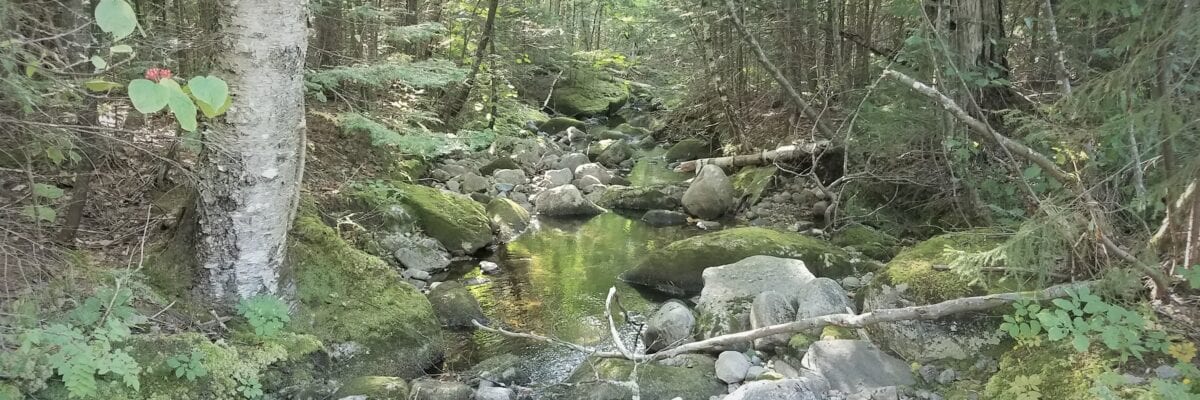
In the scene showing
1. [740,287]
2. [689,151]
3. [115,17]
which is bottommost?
[689,151]

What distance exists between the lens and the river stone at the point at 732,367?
454cm

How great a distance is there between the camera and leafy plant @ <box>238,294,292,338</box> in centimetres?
404

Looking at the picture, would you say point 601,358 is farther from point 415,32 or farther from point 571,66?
point 571,66

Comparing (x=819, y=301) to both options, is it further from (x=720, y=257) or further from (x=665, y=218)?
(x=665, y=218)

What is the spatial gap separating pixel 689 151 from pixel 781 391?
10935mm

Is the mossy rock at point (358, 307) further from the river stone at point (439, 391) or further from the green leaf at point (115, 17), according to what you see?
the green leaf at point (115, 17)

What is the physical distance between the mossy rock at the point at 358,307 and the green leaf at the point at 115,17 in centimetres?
333

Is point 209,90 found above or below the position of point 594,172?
above

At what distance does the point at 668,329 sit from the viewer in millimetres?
5355

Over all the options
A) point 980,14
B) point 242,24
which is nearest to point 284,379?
point 242,24

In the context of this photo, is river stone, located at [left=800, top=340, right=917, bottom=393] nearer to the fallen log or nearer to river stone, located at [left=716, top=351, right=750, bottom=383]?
river stone, located at [left=716, top=351, right=750, bottom=383]

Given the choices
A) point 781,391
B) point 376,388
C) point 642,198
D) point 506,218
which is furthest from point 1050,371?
point 642,198

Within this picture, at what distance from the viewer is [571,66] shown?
66.5 feet

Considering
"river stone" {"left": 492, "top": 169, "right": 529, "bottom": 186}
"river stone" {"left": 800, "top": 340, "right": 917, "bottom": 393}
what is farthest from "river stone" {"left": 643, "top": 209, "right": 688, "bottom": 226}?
"river stone" {"left": 800, "top": 340, "right": 917, "bottom": 393}
